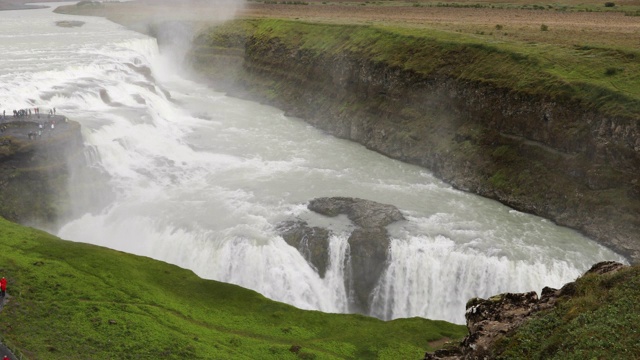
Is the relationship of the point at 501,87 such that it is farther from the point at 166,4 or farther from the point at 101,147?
the point at 166,4

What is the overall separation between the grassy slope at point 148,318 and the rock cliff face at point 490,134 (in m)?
16.8

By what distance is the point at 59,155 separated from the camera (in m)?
43.0

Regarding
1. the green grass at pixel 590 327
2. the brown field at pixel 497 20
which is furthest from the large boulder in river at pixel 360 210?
the brown field at pixel 497 20

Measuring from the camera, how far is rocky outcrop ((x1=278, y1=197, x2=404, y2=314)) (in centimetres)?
3738

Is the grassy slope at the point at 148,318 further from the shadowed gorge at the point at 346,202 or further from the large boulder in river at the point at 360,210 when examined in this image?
the large boulder in river at the point at 360,210

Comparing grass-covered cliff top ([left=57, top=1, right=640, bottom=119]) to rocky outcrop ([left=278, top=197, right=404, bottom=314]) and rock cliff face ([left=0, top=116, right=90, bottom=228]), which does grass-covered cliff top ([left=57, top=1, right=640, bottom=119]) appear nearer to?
rocky outcrop ([left=278, top=197, right=404, bottom=314])

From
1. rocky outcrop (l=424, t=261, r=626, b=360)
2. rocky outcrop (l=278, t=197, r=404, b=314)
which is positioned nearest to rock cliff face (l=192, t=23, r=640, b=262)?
rocky outcrop (l=278, t=197, r=404, b=314)

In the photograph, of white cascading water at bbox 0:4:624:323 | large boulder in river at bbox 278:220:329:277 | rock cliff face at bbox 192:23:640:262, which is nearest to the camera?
white cascading water at bbox 0:4:624:323

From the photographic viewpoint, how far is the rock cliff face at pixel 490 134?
42.6m

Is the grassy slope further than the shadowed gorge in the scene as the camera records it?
No

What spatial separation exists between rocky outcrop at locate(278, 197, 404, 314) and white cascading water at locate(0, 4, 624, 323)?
512mm

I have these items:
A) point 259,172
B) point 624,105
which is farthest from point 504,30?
point 259,172

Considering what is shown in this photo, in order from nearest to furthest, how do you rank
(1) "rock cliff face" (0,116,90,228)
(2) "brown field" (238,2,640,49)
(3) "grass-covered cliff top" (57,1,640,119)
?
(1) "rock cliff face" (0,116,90,228) < (3) "grass-covered cliff top" (57,1,640,119) < (2) "brown field" (238,2,640,49)

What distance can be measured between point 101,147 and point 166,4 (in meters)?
104
